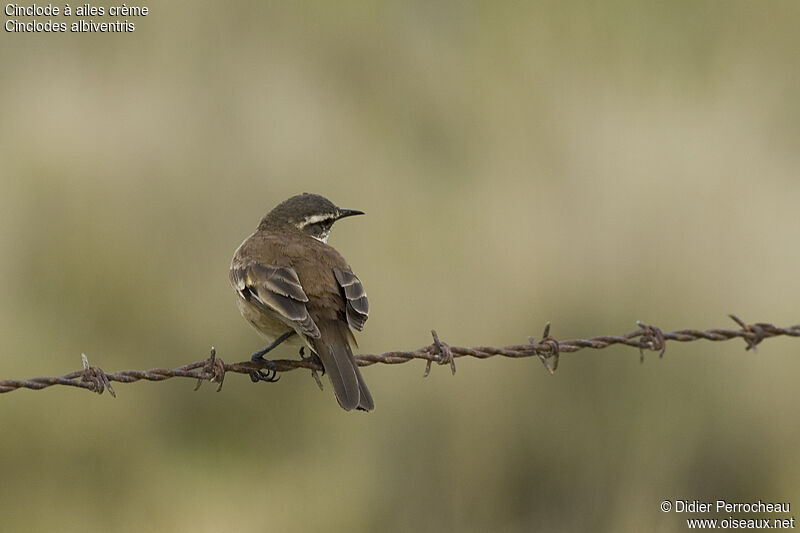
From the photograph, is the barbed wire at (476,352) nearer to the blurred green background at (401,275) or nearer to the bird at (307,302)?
the bird at (307,302)

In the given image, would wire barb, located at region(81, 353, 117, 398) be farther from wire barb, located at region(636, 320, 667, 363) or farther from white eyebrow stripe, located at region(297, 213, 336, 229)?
wire barb, located at region(636, 320, 667, 363)

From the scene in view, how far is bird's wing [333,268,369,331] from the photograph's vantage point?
5759 mm

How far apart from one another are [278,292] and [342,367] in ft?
1.90

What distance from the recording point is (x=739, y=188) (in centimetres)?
988

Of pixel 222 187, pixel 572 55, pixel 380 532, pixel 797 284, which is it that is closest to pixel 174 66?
pixel 222 187

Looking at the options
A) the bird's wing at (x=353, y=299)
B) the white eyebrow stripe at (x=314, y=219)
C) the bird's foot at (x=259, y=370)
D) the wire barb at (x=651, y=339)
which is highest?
the white eyebrow stripe at (x=314, y=219)

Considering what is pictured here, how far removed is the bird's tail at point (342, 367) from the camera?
536 centimetres

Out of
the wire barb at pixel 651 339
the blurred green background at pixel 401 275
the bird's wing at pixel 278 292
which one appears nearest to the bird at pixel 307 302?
the bird's wing at pixel 278 292

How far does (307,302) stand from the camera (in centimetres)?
577

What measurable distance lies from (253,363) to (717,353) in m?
4.29

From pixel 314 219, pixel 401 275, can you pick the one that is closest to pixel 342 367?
pixel 314 219

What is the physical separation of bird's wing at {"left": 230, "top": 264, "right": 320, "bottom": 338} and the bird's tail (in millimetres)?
108

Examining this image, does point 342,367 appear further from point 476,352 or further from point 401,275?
point 401,275

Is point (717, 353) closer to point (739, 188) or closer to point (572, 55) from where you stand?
point (739, 188)
